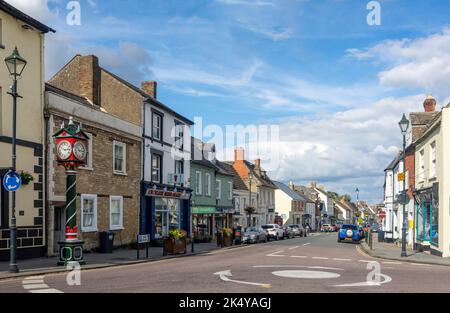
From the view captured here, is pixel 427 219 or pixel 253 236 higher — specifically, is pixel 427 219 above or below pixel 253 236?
above

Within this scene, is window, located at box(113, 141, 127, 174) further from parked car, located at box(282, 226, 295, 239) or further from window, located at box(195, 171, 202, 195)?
parked car, located at box(282, 226, 295, 239)

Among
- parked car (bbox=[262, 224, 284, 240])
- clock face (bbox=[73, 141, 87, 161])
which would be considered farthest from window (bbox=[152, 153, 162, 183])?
parked car (bbox=[262, 224, 284, 240])

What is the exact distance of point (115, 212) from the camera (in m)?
28.2

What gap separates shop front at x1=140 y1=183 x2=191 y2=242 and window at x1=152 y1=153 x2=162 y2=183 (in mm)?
721

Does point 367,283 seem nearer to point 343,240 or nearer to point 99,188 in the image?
point 99,188

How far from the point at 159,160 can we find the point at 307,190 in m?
79.8

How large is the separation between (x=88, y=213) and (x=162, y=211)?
9.82 metres

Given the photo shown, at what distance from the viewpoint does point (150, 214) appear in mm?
32500

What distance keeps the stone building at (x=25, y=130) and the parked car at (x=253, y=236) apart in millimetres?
20661

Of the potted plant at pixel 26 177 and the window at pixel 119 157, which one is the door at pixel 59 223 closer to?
the potted plant at pixel 26 177

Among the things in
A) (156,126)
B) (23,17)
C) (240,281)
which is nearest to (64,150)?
(23,17)

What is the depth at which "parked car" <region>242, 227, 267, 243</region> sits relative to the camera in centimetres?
3966

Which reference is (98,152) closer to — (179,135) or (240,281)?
(179,135)
